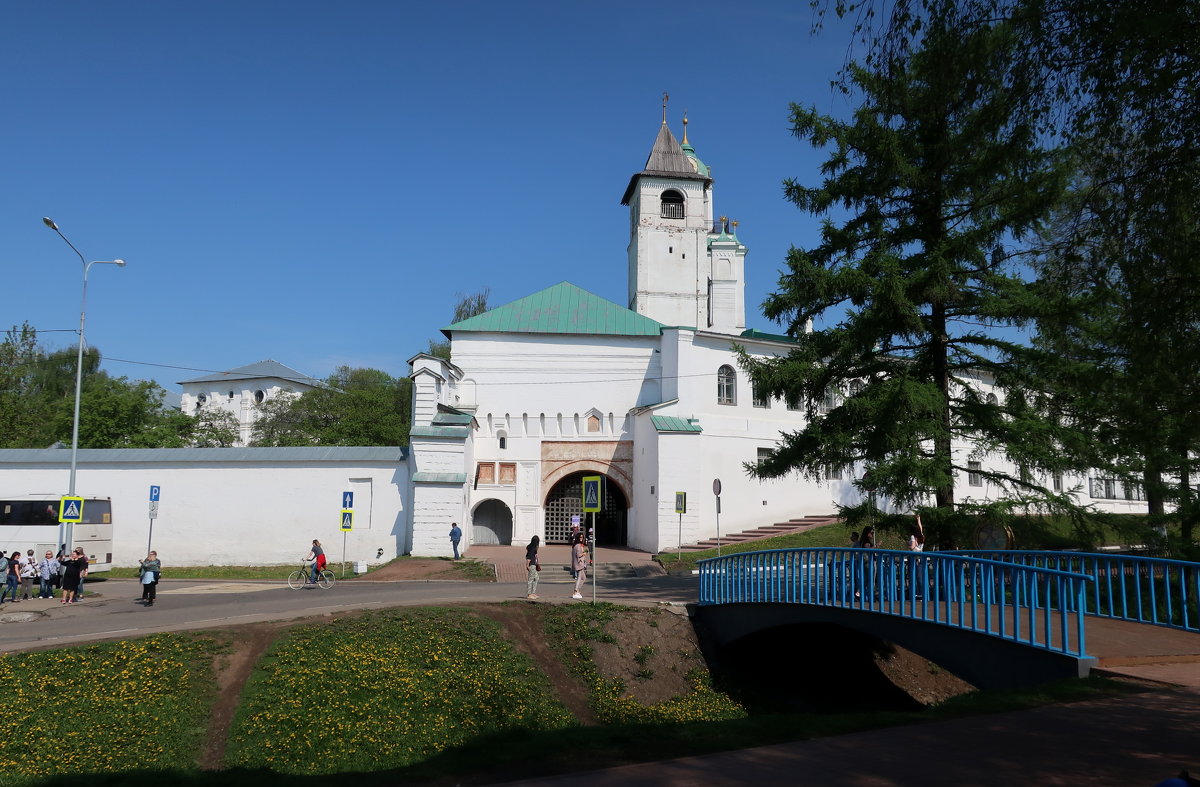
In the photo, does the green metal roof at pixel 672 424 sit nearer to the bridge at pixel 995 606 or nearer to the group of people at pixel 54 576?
the bridge at pixel 995 606

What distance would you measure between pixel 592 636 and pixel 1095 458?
9.72 meters

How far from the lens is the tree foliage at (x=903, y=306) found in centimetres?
1552

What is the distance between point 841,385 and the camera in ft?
60.1

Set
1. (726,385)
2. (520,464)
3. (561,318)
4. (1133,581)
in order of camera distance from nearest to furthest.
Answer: (1133,581) → (726,385) → (520,464) → (561,318)

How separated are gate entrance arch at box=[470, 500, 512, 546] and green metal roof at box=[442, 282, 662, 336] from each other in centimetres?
740

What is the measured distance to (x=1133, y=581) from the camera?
11133mm

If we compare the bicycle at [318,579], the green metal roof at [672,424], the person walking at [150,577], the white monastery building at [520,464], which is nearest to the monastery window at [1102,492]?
the white monastery building at [520,464]

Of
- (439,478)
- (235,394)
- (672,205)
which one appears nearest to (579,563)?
(439,478)

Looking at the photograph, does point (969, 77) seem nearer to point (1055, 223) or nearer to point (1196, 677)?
point (1196, 677)

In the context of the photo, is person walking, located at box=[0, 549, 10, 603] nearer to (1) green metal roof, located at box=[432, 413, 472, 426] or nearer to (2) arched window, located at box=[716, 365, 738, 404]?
(1) green metal roof, located at box=[432, 413, 472, 426]

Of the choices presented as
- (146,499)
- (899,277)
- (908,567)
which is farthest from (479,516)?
(908,567)

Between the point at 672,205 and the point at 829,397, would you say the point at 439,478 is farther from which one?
the point at 672,205

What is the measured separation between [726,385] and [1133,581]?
23.6m

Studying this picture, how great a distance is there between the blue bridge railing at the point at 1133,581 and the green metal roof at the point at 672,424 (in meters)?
18.6
